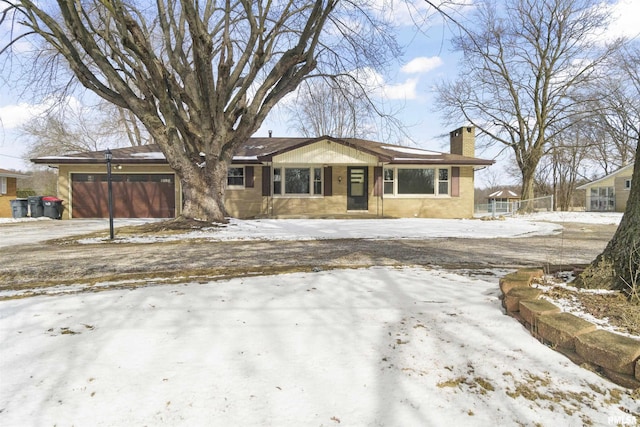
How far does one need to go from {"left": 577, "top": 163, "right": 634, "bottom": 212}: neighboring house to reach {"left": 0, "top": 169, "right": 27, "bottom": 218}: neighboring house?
126 feet

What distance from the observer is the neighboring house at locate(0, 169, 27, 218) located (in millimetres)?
19922

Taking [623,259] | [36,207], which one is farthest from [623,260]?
[36,207]

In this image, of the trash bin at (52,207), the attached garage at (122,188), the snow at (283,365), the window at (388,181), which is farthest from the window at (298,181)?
the snow at (283,365)

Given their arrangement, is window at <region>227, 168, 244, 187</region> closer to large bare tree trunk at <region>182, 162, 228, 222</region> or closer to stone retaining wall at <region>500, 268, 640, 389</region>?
large bare tree trunk at <region>182, 162, 228, 222</region>

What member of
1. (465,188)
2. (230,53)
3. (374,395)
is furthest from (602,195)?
(374,395)

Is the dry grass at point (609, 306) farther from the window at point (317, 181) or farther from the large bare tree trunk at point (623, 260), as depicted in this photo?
the window at point (317, 181)

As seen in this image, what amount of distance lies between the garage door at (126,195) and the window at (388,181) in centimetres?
990

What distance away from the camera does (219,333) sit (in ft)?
8.42

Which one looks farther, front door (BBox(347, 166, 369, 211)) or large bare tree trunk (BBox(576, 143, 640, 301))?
front door (BBox(347, 166, 369, 211))

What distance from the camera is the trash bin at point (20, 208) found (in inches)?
655

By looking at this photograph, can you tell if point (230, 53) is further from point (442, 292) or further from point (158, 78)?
point (442, 292)

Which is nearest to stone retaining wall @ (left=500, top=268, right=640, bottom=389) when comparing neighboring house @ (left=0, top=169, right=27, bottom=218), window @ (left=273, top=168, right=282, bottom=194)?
window @ (left=273, top=168, right=282, bottom=194)

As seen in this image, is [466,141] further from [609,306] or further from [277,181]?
[609,306]

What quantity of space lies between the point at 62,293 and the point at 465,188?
16.4 meters
